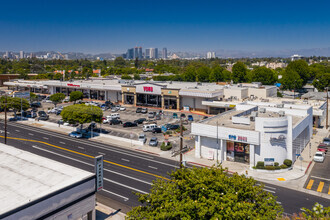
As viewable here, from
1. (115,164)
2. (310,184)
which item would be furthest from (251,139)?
(115,164)

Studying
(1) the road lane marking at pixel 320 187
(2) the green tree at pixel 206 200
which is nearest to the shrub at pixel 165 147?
(1) the road lane marking at pixel 320 187

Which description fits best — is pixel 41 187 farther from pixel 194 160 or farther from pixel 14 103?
pixel 14 103

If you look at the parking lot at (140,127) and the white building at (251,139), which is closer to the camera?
the white building at (251,139)

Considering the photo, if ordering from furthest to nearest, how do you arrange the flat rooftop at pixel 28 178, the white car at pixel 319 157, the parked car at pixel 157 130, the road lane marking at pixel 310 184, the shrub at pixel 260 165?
the parked car at pixel 157 130 → the white car at pixel 319 157 → the shrub at pixel 260 165 → the road lane marking at pixel 310 184 → the flat rooftop at pixel 28 178

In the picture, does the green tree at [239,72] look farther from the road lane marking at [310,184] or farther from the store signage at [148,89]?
the road lane marking at [310,184]

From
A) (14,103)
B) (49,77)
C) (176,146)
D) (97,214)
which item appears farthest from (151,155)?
(49,77)

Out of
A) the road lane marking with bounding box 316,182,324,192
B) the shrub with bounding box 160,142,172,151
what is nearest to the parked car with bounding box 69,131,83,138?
the shrub with bounding box 160,142,172,151

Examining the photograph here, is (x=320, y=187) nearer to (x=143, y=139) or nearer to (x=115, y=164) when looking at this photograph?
(x=115, y=164)

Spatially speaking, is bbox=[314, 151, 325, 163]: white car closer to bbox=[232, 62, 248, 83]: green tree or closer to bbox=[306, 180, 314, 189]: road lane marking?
bbox=[306, 180, 314, 189]: road lane marking
